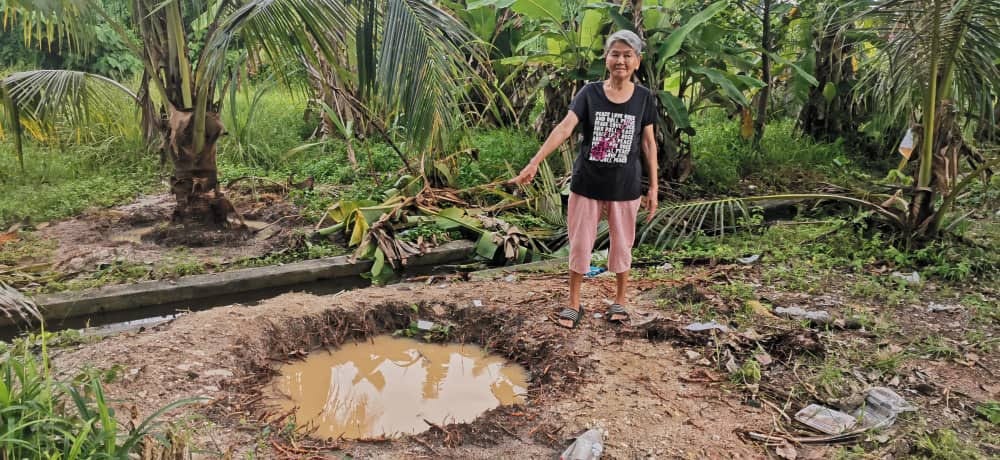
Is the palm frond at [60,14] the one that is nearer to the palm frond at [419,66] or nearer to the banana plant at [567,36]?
the palm frond at [419,66]

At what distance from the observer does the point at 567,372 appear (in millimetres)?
3297

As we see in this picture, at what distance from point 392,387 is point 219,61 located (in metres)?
2.09

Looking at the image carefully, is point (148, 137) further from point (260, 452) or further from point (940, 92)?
point (940, 92)

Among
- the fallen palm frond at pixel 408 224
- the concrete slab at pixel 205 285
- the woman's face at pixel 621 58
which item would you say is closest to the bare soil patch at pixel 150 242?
the concrete slab at pixel 205 285

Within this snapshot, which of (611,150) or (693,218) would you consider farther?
(693,218)

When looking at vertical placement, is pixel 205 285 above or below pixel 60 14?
below

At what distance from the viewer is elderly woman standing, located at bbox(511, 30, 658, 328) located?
3.35m

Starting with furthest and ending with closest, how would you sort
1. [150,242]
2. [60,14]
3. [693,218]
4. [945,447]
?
[150,242], [693,218], [60,14], [945,447]

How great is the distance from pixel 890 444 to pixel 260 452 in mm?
2357

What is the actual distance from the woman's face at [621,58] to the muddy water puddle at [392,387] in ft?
5.15

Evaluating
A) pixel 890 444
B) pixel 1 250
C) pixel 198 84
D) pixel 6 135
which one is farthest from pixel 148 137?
pixel 890 444

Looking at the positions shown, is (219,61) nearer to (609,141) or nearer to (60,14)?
(60,14)

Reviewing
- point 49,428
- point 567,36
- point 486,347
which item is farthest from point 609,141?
point 567,36

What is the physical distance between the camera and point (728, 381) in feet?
10.3
